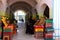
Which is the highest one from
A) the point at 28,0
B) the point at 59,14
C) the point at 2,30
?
the point at 28,0

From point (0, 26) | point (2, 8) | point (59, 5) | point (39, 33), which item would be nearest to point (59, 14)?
point (59, 5)

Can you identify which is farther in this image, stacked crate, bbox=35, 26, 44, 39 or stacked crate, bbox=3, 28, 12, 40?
stacked crate, bbox=35, 26, 44, 39

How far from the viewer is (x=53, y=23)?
9312 mm

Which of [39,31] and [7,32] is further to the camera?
[39,31]

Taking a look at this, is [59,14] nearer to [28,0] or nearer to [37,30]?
[37,30]

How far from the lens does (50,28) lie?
9398 mm

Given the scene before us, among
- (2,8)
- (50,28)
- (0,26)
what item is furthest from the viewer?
(2,8)

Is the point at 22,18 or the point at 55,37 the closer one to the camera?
the point at 55,37

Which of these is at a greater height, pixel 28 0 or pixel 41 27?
pixel 28 0

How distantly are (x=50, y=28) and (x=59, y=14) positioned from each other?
3.29 feet

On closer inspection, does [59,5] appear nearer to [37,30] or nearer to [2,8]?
[37,30]

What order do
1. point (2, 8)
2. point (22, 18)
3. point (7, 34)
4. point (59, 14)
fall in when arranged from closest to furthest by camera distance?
point (59, 14) → point (7, 34) → point (2, 8) → point (22, 18)

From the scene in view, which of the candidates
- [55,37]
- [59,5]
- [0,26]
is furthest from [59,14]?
[0,26]

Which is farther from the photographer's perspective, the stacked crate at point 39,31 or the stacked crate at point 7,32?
the stacked crate at point 39,31
